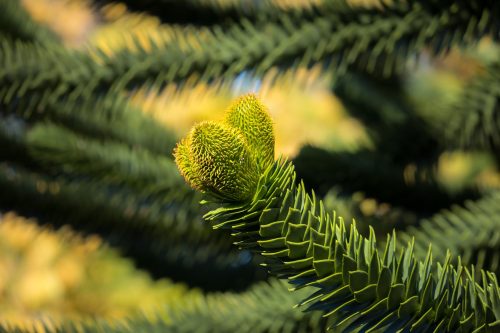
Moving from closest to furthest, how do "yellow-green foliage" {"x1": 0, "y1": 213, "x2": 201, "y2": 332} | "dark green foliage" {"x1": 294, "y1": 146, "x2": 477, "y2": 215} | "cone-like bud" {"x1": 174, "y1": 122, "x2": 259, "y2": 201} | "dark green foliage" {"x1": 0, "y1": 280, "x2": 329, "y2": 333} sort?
"cone-like bud" {"x1": 174, "y1": 122, "x2": 259, "y2": 201}, "dark green foliage" {"x1": 0, "y1": 280, "x2": 329, "y2": 333}, "dark green foliage" {"x1": 294, "y1": 146, "x2": 477, "y2": 215}, "yellow-green foliage" {"x1": 0, "y1": 213, "x2": 201, "y2": 332}

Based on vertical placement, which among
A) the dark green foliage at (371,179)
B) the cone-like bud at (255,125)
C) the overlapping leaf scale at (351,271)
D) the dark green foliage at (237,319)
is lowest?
the dark green foliage at (237,319)

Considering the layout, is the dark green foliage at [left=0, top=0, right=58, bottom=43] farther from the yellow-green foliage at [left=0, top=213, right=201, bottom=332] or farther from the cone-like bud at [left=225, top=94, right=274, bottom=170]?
the yellow-green foliage at [left=0, top=213, right=201, bottom=332]

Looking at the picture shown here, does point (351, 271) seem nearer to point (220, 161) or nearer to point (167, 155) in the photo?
point (220, 161)

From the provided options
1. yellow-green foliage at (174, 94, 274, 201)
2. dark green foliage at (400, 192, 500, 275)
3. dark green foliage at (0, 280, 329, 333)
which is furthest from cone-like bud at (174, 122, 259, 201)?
dark green foliage at (400, 192, 500, 275)

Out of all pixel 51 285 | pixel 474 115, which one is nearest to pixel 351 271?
pixel 474 115

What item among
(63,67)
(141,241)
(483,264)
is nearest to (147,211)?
(141,241)

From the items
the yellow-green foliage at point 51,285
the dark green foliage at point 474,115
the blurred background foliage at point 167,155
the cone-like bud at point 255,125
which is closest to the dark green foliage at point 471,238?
the blurred background foliage at point 167,155

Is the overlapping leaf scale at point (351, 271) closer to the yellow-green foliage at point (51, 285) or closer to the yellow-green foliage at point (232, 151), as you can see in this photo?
the yellow-green foliage at point (232, 151)
